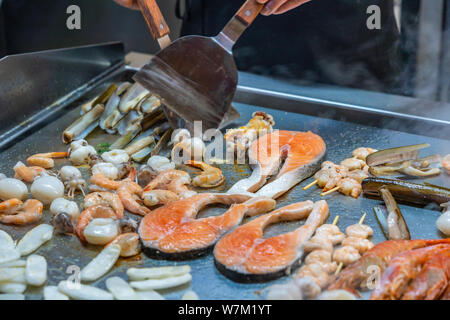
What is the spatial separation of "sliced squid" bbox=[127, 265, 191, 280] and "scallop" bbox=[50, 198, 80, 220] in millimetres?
601

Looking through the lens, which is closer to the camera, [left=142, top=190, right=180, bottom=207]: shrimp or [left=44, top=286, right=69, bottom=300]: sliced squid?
[left=44, top=286, right=69, bottom=300]: sliced squid

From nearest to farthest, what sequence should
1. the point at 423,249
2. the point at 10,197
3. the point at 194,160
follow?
the point at 423,249
the point at 10,197
the point at 194,160

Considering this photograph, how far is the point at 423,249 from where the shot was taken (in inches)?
95.3

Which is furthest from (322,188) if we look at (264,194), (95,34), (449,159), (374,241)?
(95,34)

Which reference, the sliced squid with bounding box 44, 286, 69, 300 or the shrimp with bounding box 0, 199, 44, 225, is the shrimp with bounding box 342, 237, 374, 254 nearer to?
the sliced squid with bounding box 44, 286, 69, 300

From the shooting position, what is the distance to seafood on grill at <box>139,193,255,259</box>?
2.56 meters

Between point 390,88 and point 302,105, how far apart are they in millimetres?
1132

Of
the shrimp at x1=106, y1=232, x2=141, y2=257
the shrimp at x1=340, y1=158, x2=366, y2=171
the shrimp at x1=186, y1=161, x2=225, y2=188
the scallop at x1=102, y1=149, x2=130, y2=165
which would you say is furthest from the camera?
the scallop at x1=102, y1=149, x2=130, y2=165

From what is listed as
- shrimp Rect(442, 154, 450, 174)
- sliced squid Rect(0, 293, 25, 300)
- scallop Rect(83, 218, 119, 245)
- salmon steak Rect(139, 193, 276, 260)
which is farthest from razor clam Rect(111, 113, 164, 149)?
shrimp Rect(442, 154, 450, 174)

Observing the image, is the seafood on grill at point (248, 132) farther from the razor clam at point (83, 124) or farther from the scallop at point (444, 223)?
the scallop at point (444, 223)

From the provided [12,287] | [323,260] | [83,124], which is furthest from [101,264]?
[83,124]

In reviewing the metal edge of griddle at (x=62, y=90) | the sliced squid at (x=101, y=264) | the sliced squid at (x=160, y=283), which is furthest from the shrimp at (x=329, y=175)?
the metal edge of griddle at (x=62, y=90)

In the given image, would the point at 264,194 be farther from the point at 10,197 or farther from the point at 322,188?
the point at 10,197

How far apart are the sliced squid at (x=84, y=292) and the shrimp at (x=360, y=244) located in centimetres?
111
